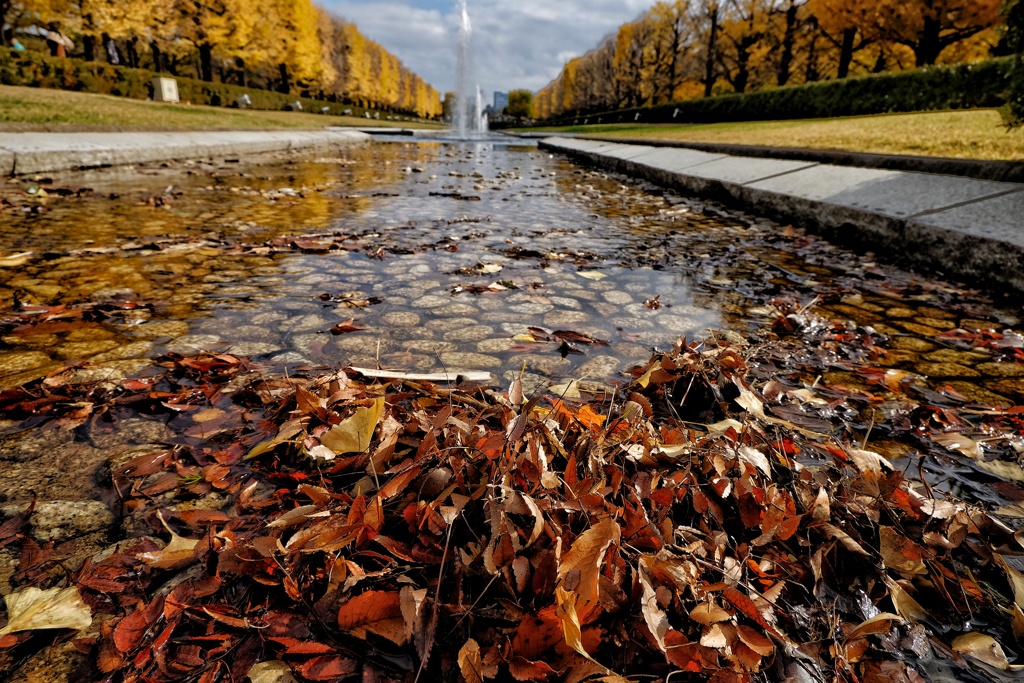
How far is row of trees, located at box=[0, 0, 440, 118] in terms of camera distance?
76.3 ft

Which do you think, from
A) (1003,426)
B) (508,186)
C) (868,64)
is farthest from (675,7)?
(1003,426)

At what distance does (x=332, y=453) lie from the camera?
1.29 meters

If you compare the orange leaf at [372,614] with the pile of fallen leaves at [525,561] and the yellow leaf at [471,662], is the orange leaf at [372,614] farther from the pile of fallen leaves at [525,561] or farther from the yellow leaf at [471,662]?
the yellow leaf at [471,662]

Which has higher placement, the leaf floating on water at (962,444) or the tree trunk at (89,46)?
the tree trunk at (89,46)

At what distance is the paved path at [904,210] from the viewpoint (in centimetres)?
305

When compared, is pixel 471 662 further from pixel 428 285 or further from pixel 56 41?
pixel 56 41

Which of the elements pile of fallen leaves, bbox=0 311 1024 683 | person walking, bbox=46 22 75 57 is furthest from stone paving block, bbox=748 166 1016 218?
person walking, bbox=46 22 75 57

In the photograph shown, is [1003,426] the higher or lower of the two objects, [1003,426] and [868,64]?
the lower

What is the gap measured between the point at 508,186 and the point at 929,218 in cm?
541

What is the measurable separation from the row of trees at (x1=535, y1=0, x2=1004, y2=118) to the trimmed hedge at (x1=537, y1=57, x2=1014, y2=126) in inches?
115

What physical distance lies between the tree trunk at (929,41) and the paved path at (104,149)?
998 inches

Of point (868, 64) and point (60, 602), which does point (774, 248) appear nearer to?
point (60, 602)

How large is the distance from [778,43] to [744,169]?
31.4 meters

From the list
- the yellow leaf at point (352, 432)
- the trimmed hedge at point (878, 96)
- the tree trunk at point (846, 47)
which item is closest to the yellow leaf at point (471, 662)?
the yellow leaf at point (352, 432)
